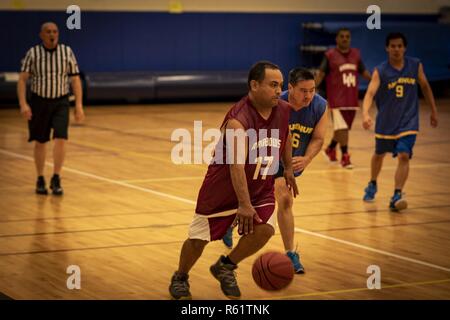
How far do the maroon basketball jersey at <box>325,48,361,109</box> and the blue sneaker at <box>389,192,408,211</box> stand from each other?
4816 millimetres

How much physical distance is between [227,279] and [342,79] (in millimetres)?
8992

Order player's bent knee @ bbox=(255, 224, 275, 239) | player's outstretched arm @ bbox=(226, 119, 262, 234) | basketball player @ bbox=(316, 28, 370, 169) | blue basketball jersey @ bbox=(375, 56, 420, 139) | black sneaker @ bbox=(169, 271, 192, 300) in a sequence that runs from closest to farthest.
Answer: player's outstretched arm @ bbox=(226, 119, 262, 234), player's bent knee @ bbox=(255, 224, 275, 239), black sneaker @ bbox=(169, 271, 192, 300), blue basketball jersey @ bbox=(375, 56, 420, 139), basketball player @ bbox=(316, 28, 370, 169)

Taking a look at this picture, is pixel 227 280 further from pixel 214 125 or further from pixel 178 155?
pixel 214 125

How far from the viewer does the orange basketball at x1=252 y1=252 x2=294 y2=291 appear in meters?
6.77

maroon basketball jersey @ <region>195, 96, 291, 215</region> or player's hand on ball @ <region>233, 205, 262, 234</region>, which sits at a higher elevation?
maroon basketball jersey @ <region>195, 96, 291, 215</region>

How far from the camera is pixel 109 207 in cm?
1107

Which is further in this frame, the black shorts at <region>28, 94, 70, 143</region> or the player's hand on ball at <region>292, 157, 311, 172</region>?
the black shorts at <region>28, 94, 70, 143</region>

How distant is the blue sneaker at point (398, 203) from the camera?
35.3ft

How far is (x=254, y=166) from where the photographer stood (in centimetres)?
679

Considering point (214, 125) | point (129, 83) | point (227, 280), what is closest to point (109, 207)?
point (227, 280)

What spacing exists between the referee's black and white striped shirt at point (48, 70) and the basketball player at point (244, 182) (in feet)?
17.8

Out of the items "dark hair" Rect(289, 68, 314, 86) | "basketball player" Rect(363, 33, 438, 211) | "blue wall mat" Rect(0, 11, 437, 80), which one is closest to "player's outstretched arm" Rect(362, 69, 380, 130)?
"basketball player" Rect(363, 33, 438, 211)

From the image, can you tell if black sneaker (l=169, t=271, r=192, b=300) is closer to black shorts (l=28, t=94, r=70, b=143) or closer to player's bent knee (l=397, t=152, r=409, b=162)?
player's bent knee (l=397, t=152, r=409, b=162)

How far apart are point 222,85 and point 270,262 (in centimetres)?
2057
